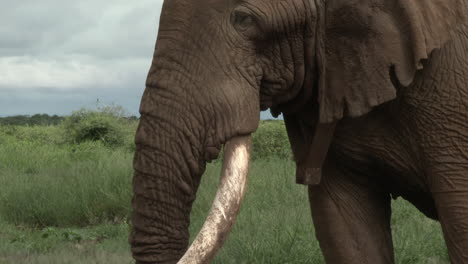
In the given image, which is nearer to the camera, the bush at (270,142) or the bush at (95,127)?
the bush at (270,142)

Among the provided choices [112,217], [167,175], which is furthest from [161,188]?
[112,217]

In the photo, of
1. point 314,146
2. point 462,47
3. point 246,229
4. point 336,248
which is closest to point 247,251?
point 246,229

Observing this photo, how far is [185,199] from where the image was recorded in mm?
2906

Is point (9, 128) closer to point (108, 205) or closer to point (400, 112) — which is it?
point (108, 205)

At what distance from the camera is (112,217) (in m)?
10.0

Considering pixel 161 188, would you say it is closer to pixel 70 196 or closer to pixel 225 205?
pixel 225 205

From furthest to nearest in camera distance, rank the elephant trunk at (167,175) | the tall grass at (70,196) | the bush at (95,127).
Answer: the bush at (95,127) → the tall grass at (70,196) → the elephant trunk at (167,175)

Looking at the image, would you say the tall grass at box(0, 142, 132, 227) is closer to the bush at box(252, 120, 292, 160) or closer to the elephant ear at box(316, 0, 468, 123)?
the bush at box(252, 120, 292, 160)

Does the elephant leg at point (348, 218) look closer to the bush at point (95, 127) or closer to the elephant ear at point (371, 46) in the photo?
the elephant ear at point (371, 46)

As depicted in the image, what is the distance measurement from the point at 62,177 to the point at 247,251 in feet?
21.1

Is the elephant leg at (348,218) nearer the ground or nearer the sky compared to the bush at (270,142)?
nearer the ground

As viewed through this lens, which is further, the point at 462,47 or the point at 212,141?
the point at 462,47

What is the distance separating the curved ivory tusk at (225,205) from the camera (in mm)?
2688

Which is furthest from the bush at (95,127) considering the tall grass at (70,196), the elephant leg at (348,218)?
the elephant leg at (348,218)
